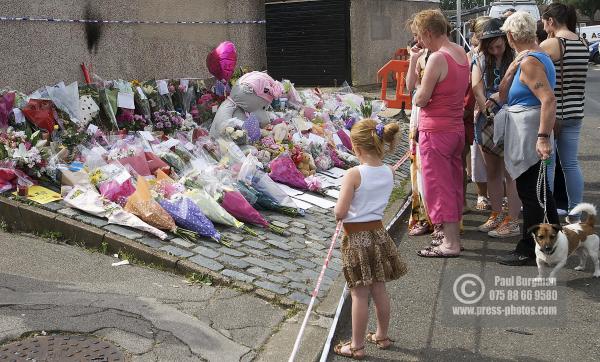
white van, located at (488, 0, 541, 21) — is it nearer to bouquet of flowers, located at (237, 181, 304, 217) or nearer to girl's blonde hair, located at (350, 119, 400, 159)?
bouquet of flowers, located at (237, 181, 304, 217)

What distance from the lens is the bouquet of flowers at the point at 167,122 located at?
7.81 m

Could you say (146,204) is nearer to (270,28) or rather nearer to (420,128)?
(420,128)

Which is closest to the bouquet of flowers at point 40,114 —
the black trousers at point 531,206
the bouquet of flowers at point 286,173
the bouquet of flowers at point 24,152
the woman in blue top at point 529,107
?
the bouquet of flowers at point 24,152

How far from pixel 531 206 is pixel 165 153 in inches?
146

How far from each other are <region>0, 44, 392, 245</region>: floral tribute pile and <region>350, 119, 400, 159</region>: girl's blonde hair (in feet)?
6.90

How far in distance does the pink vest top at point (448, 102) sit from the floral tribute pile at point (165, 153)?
165cm

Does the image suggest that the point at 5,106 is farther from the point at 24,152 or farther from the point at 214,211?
the point at 214,211

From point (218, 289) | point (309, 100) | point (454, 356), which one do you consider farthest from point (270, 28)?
point (454, 356)

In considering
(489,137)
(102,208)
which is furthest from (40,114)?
(489,137)

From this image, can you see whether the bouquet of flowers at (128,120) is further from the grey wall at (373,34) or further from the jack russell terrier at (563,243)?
the grey wall at (373,34)

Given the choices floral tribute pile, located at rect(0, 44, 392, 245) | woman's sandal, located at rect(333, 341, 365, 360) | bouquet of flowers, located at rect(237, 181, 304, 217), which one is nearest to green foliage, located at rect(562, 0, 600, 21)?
floral tribute pile, located at rect(0, 44, 392, 245)

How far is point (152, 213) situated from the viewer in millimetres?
5426

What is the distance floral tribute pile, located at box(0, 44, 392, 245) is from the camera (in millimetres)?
5703

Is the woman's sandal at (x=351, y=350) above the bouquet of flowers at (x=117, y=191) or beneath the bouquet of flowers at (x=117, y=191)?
beneath
